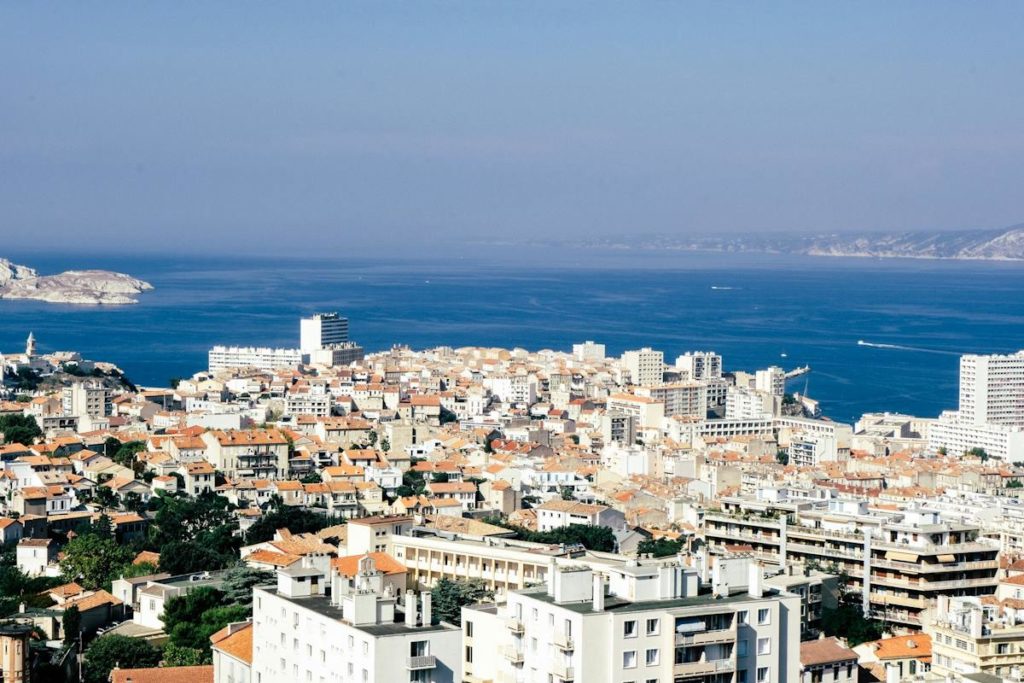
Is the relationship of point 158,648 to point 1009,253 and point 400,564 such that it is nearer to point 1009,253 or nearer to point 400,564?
point 400,564

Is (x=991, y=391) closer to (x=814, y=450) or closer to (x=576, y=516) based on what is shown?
(x=814, y=450)

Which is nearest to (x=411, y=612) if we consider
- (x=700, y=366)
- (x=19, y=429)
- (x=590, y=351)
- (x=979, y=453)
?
(x=19, y=429)

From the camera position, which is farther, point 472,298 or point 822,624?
point 472,298

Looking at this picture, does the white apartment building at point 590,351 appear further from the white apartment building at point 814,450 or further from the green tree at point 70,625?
the green tree at point 70,625

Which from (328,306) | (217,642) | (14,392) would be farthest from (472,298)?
(217,642)

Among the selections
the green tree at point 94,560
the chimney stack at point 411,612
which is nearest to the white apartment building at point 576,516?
the green tree at point 94,560

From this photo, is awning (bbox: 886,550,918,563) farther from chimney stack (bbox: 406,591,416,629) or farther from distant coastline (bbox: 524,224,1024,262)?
distant coastline (bbox: 524,224,1024,262)

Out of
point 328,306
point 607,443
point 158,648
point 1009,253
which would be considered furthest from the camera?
point 1009,253
